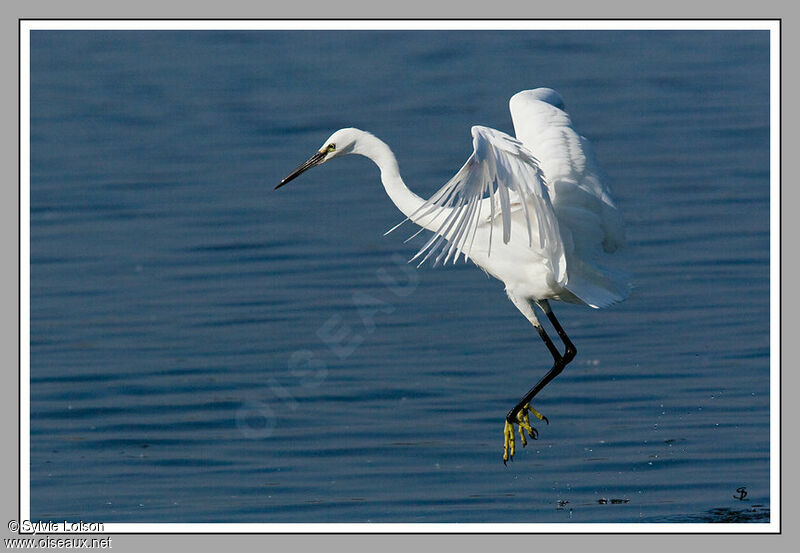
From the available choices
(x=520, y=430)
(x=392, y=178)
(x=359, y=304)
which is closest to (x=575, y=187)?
(x=392, y=178)

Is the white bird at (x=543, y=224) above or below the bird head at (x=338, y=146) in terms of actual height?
below

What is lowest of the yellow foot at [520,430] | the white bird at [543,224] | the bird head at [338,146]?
the yellow foot at [520,430]

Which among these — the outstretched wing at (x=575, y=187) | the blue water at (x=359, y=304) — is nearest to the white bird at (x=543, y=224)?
the outstretched wing at (x=575, y=187)

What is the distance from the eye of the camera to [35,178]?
13.2m

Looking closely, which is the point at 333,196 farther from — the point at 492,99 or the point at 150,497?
the point at 150,497

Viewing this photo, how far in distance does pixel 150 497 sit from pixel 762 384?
13.4 feet

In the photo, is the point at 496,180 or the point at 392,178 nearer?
the point at 496,180

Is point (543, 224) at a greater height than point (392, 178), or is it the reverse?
point (392, 178)

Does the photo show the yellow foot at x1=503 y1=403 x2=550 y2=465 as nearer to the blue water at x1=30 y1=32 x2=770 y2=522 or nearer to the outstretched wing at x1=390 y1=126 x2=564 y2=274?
the blue water at x1=30 y1=32 x2=770 y2=522

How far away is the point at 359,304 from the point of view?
10391mm

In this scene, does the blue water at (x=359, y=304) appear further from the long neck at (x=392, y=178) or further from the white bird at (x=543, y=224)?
the long neck at (x=392, y=178)

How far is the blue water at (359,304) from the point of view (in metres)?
8.02

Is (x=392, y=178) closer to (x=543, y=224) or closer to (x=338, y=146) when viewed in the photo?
(x=338, y=146)

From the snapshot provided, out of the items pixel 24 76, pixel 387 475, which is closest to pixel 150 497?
pixel 387 475
